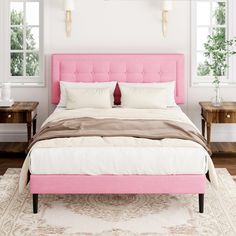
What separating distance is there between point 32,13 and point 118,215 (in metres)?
3.74

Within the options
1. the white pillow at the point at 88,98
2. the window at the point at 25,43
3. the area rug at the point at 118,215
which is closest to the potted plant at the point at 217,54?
the white pillow at the point at 88,98

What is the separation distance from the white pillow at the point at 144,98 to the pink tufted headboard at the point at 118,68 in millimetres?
447

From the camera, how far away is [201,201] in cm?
510

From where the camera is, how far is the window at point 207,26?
778 cm

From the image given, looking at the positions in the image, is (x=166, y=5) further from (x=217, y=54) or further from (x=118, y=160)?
(x=118, y=160)

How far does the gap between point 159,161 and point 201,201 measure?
0.50 metres

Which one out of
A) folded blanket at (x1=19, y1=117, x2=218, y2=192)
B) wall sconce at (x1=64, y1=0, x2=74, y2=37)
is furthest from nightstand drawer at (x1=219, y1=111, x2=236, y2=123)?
wall sconce at (x1=64, y1=0, x2=74, y2=37)

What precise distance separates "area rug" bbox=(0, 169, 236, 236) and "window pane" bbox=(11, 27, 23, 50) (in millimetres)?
2608

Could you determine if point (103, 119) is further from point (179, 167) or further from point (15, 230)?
point (15, 230)

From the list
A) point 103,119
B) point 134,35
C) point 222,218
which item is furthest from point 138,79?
point 222,218

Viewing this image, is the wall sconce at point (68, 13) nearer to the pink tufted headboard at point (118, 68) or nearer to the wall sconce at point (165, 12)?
the pink tufted headboard at point (118, 68)

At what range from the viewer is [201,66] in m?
7.93

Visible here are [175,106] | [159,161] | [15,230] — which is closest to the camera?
[15,230]

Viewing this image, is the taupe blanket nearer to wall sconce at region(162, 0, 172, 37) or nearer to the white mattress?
the white mattress
